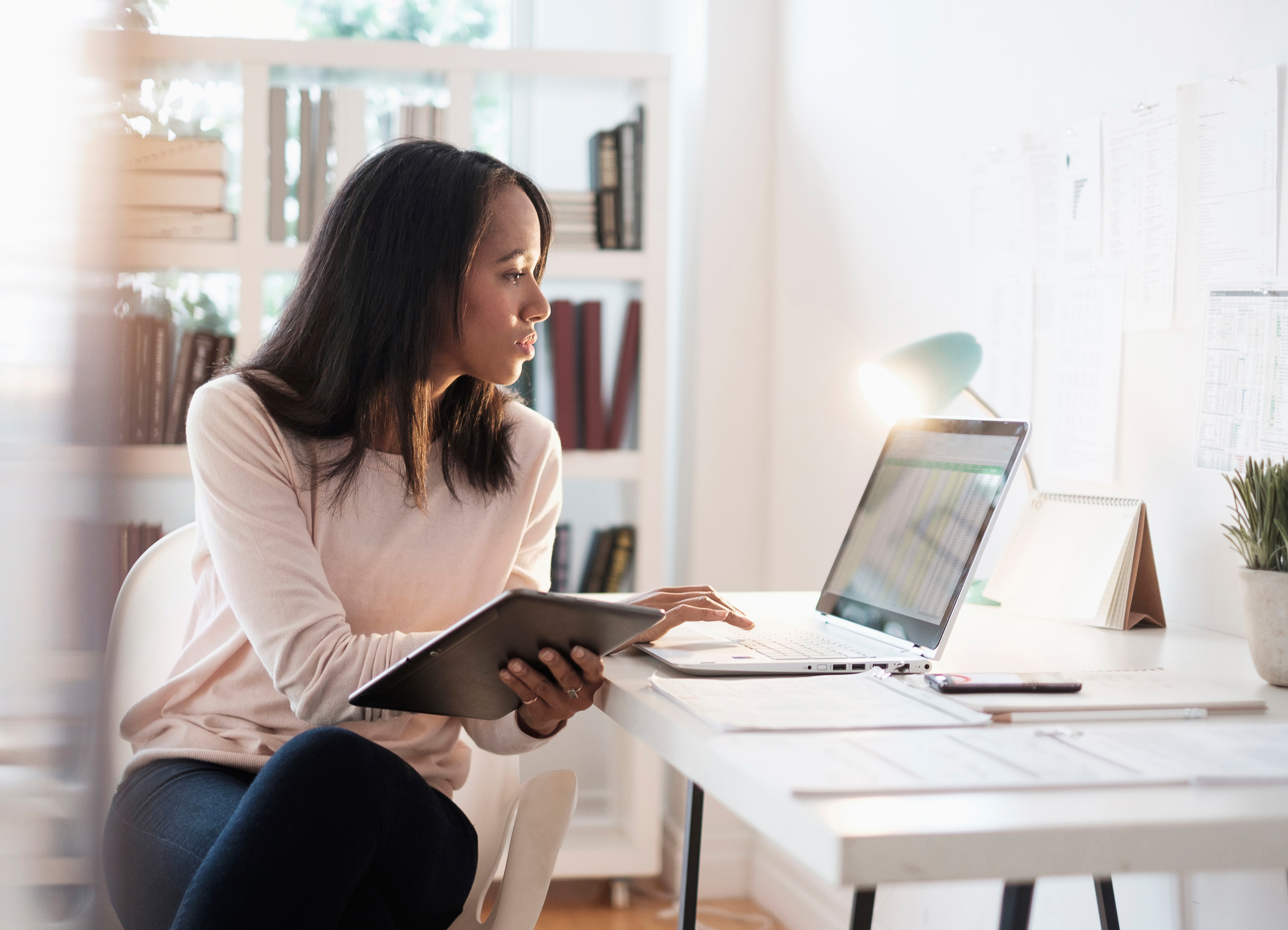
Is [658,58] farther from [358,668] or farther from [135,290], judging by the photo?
[358,668]

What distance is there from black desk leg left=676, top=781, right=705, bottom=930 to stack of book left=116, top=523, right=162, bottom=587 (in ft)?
4.15

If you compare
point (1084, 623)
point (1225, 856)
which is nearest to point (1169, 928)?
point (1084, 623)

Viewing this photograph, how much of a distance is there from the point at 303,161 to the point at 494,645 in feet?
5.28

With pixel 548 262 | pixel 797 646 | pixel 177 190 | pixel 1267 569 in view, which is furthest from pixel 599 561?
pixel 1267 569

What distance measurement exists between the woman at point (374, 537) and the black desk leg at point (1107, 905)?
476 mm

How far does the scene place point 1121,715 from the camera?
2.85 feet

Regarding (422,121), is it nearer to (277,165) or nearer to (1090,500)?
(277,165)

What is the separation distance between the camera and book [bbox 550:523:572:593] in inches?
99.2

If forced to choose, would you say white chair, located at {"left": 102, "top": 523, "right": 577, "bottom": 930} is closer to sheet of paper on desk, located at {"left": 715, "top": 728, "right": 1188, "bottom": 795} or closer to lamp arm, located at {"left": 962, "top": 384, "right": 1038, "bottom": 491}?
sheet of paper on desk, located at {"left": 715, "top": 728, "right": 1188, "bottom": 795}

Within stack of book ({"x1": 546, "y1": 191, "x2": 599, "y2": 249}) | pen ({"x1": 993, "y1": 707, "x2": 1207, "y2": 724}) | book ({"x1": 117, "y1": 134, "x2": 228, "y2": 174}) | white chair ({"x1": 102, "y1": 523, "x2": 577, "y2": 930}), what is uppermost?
book ({"x1": 117, "y1": 134, "x2": 228, "y2": 174})

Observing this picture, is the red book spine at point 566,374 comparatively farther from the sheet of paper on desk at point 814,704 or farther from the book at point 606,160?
the sheet of paper on desk at point 814,704

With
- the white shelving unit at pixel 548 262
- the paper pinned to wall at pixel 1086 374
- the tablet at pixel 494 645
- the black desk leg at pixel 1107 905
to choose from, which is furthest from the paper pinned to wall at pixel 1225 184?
the white shelving unit at pixel 548 262

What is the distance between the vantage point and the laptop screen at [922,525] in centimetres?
112

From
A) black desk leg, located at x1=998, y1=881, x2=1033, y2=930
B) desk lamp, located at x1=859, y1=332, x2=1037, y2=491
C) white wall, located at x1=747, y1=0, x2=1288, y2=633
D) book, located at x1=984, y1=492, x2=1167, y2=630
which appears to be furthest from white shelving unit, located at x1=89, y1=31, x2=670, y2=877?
black desk leg, located at x1=998, y1=881, x2=1033, y2=930
